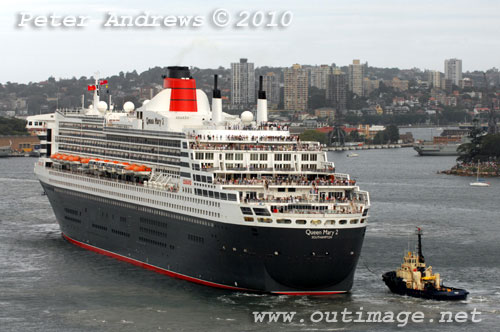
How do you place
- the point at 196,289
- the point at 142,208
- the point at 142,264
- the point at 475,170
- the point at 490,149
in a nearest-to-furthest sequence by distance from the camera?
the point at 196,289 → the point at 142,208 → the point at 142,264 → the point at 475,170 → the point at 490,149

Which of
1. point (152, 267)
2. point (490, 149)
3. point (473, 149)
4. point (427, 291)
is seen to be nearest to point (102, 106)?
point (152, 267)

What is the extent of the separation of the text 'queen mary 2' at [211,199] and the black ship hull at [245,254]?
0.04m

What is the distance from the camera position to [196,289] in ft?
134

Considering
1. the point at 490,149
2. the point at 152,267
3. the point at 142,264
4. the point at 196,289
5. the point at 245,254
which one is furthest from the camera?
the point at 490,149

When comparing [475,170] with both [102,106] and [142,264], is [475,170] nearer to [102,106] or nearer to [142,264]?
[102,106]

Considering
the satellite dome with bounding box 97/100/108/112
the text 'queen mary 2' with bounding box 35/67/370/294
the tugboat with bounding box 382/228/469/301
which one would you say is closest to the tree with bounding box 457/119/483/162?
the satellite dome with bounding box 97/100/108/112

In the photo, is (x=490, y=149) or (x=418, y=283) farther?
(x=490, y=149)

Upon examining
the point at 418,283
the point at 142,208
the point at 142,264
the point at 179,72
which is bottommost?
the point at 142,264

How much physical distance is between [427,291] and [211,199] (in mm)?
8876

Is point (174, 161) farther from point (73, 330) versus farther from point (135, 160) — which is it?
point (73, 330)

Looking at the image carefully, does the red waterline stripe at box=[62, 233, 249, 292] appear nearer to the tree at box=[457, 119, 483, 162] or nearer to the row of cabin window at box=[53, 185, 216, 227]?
the row of cabin window at box=[53, 185, 216, 227]

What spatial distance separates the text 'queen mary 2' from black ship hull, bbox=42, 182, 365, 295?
1.6 inches

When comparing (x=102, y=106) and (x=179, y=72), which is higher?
(x=179, y=72)

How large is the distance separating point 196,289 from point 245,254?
11.2 feet
